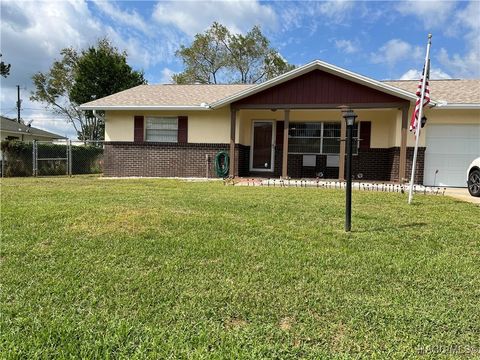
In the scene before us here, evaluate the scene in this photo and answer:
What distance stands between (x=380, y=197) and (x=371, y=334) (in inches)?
233

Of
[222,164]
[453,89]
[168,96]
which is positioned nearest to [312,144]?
[222,164]

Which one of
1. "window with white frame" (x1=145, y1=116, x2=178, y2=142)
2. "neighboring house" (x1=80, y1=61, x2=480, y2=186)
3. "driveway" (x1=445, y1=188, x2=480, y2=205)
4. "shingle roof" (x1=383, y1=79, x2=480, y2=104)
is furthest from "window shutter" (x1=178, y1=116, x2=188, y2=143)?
"driveway" (x1=445, y1=188, x2=480, y2=205)

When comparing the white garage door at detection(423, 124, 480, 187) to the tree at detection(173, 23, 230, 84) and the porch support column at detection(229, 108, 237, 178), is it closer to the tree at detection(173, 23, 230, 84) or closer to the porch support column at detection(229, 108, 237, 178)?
the porch support column at detection(229, 108, 237, 178)

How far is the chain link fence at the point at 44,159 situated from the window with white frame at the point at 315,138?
818cm

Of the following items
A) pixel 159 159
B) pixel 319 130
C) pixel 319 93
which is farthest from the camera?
pixel 319 130

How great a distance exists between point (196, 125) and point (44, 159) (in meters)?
6.95

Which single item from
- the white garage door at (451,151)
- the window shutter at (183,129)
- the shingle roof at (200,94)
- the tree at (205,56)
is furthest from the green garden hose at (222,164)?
the tree at (205,56)

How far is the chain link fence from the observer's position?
607 inches

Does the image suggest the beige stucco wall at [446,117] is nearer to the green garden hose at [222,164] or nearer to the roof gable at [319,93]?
the roof gable at [319,93]

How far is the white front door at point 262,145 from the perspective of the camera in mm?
14555

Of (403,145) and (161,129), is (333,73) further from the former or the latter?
(161,129)

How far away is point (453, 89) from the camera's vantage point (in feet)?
43.9

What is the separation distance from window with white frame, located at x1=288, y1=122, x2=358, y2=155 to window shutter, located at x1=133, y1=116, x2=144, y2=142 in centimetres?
568

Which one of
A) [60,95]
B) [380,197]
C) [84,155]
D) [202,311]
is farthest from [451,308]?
[60,95]
